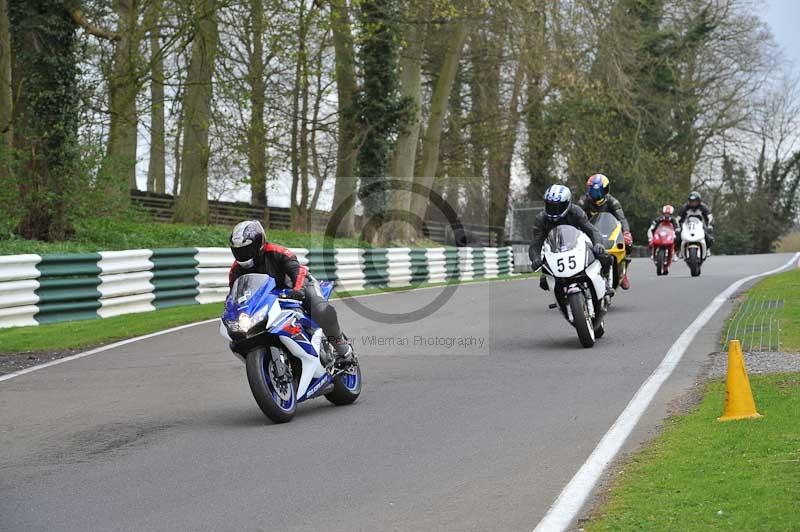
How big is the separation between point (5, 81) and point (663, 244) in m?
14.1

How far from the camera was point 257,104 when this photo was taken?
1110 inches

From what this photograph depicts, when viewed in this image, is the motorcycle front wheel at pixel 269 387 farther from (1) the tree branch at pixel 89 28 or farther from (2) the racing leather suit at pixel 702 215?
(2) the racing leather suit at pixel 702 215

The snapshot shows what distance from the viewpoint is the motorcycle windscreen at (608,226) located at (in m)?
16.1

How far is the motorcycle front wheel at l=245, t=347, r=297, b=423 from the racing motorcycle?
8.31 m

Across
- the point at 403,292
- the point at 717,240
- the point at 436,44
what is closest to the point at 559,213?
the point at 403,292

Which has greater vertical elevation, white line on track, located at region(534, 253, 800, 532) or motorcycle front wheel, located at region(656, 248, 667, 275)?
motorcycle front wheel, located at region(656, 248, 667, 275)

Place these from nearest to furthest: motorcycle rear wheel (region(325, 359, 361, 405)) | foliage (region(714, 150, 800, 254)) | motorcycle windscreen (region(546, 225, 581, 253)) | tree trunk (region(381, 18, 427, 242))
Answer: motorcycle rear wheel (region(325, 359, 361, 405))
motorcycle windscreen (region(546, 225, 581, 253))
tree trunk (region(381, 18, 427, 242))
foliage (region(714, 150, 800, 254))

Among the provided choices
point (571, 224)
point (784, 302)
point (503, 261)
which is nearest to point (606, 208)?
point (784, 302)

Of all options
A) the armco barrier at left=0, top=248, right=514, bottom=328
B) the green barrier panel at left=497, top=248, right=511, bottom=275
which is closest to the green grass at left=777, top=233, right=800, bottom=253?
the green barrier panel at left=497, top=248, right=511, bottom=275

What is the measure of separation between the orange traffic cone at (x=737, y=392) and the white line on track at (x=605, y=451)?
691 mm

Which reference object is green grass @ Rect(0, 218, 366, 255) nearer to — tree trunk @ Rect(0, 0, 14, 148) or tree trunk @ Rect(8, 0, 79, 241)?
tree trunk @ Rect(8, 0, 79, 241)

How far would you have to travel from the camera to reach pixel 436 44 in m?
35.9

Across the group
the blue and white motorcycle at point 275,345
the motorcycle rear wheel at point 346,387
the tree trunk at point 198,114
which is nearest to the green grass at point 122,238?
the tree trunk at point 198,114

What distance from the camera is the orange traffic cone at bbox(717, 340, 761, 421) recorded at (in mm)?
7801
